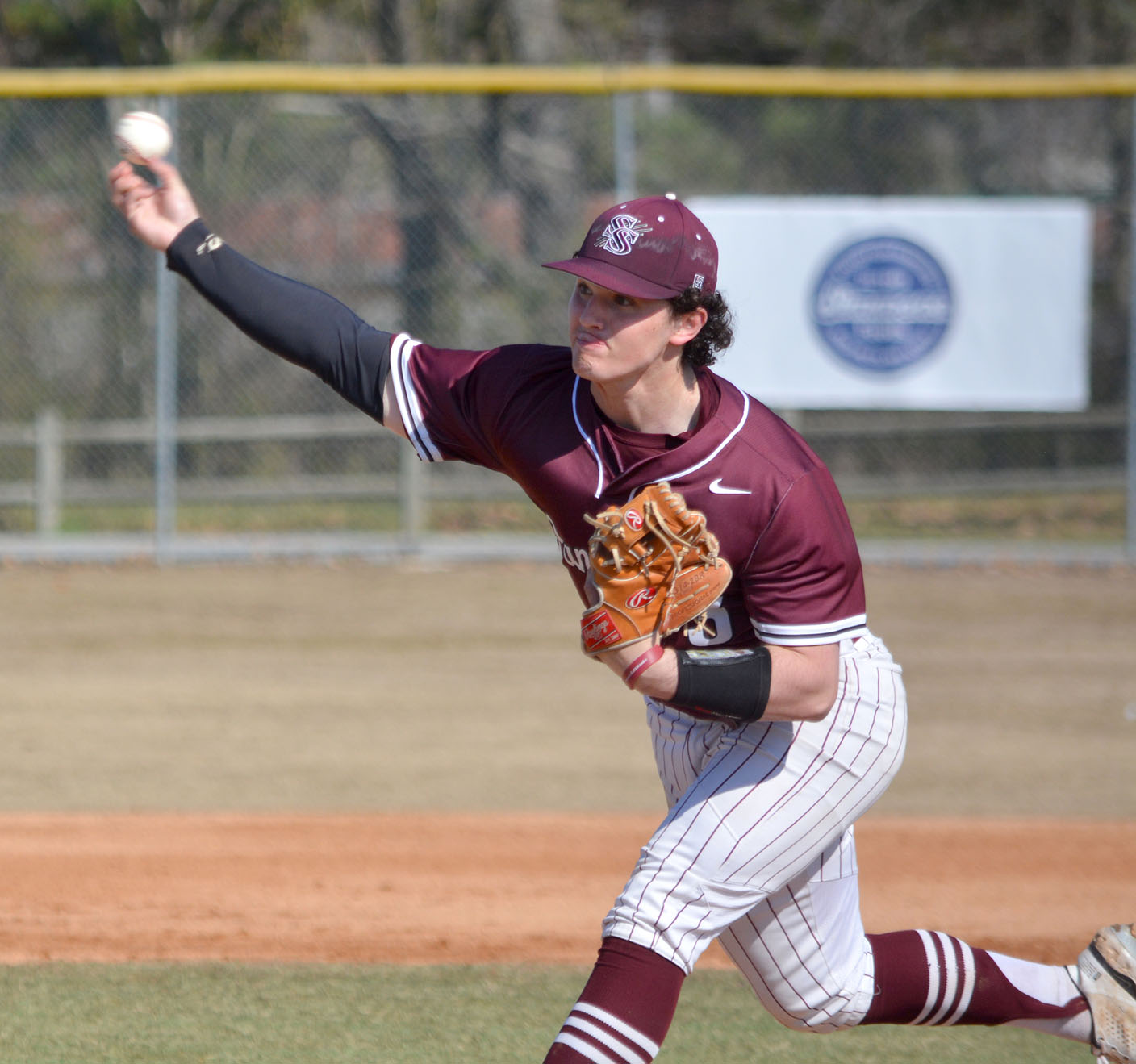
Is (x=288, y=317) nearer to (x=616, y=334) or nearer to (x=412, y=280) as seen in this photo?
(x=616, y=334)

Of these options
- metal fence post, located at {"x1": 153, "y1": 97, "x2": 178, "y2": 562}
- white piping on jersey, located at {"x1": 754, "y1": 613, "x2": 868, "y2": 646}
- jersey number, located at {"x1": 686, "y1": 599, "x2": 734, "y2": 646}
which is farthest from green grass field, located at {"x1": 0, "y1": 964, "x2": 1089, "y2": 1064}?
metal fence post, located at {"x1": 153, "y1": 97, "x2": 178, "y2": 562}

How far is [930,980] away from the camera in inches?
108

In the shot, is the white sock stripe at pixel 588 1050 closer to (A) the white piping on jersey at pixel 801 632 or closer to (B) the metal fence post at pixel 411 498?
(A) the white piping on jersey at pixel 801 632

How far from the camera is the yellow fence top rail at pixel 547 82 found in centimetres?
954

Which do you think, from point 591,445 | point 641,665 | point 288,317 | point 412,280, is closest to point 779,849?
point 641,665

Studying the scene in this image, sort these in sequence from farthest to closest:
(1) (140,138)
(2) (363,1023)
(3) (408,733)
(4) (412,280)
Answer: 1. (4) (412,280)
2. (3) (408,733)
3. (2) (363,1023)
4. (1) (140,138)

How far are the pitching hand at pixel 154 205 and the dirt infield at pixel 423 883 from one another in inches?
78.8

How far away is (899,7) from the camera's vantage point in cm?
1605

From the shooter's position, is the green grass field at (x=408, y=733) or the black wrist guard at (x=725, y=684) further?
the green grass field at (x=408, y=733)

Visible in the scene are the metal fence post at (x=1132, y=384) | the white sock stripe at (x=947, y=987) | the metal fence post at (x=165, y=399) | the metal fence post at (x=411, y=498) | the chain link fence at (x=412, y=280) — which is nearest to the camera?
the white sock stripe at (x=947, y=987)

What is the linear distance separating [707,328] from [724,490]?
0.32 metres

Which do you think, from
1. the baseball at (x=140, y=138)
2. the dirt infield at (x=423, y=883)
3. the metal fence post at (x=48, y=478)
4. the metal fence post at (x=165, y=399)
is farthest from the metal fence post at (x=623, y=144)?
the baseball at (x=140, y=138)

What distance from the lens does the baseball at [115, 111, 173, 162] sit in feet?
9.44

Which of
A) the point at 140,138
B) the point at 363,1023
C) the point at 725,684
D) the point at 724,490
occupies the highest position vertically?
the point at 140,138
